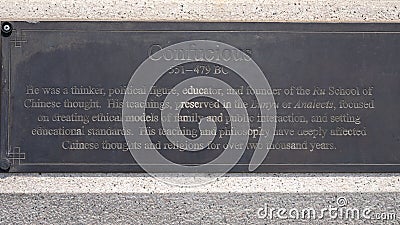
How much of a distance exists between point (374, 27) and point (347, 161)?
85 cm

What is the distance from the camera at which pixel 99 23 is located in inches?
144

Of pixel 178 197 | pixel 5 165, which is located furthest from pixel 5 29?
pixel 178 197

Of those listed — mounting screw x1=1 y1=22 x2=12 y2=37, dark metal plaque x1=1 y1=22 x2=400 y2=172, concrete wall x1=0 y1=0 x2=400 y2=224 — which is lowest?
concrete wall x1=0 y1=0 x2=400 y2=224

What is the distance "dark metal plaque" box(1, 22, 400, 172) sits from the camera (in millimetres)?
3584

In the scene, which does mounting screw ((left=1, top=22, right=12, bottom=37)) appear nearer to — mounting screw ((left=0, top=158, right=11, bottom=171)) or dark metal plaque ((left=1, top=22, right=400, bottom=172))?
dark metal plaque ((left=1, top=22, right=400, bottom=172))

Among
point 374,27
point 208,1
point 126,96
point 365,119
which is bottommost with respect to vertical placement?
point 365,119

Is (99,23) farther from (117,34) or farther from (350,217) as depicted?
(350,217)

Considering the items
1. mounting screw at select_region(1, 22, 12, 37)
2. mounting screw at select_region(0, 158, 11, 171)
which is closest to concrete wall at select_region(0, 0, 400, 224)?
mounting screw at select_region(0, 158, 11, 171)

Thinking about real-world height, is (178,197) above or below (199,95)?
below

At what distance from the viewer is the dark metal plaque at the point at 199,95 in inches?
141

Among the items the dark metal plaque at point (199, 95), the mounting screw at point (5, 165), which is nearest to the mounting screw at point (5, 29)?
the dark metal plaque at point (199, 95)

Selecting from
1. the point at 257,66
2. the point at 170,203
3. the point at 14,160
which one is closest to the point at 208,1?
the point at 257,66

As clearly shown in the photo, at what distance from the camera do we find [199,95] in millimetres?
3625

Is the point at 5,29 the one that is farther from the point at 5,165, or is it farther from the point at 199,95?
the point at 199,95
